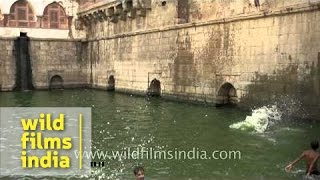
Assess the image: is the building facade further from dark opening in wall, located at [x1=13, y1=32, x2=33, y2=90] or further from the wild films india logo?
the wild films india logo

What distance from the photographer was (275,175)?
305 inches

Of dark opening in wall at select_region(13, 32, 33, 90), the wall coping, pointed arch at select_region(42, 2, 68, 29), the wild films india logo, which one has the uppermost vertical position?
pointed arch at select_region(42, 2, 68, 29)

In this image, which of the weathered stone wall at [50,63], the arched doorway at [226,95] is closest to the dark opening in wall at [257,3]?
the arched doorway at [226,95]

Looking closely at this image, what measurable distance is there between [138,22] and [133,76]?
2665 mm

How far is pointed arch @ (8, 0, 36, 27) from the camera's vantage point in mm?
28188

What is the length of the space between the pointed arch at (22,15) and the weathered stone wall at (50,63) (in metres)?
2.42

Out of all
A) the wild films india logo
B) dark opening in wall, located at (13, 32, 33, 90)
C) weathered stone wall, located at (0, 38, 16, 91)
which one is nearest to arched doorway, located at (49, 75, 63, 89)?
dark opening in wall, located at (13, 32, 33, 90)

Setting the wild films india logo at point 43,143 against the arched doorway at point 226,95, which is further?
the arched doorway at point 226,95

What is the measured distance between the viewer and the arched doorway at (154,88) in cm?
2097

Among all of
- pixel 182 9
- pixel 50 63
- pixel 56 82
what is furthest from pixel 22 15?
pixel 182 9

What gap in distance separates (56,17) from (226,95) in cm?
1688

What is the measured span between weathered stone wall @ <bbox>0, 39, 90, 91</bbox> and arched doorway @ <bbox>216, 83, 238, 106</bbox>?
45.2ft

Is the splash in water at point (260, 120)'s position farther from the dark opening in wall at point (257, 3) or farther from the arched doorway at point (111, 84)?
the arched doorway at point (111, 84)

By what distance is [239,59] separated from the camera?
15352 mm
